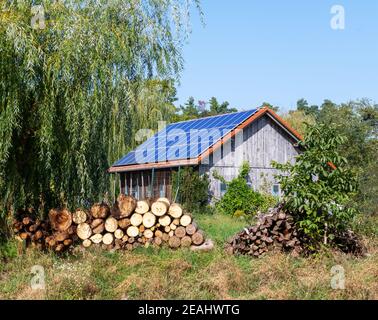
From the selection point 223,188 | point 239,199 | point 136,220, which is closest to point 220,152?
point 223,188

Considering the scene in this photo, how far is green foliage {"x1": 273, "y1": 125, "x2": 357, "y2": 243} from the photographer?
9477 millimetres

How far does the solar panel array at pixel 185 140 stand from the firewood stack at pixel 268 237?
29.2ft

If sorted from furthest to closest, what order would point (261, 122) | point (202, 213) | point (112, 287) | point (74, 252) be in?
point (261, 122) → point (202, 213) → point (74, 252) → point (112, 287)

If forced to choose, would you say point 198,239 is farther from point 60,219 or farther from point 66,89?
point 66,89

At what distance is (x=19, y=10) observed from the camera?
10219mm

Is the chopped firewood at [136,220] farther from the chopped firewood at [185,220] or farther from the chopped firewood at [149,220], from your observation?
the chopped firewood at [185,220]

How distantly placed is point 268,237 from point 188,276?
7.29ft

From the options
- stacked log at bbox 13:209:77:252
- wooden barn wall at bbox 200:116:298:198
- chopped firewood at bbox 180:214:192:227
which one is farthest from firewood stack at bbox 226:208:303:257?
wooden barn wall at bbox 200:116:298:198

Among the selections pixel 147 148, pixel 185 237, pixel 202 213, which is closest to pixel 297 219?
pixel 185 237

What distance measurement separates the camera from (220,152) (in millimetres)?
20469

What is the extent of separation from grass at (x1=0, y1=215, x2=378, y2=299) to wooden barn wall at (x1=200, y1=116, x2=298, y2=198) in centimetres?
1045
